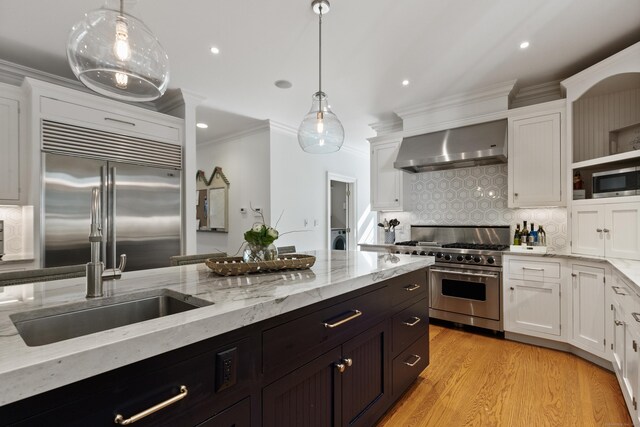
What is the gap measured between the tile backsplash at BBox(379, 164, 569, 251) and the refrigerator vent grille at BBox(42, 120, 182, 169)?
3.03 metres

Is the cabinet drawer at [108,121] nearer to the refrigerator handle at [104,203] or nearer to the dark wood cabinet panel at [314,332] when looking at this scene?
the refrigerator handle at [104,203]

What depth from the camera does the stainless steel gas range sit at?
317cm

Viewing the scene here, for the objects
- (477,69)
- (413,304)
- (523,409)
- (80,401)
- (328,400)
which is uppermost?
(477,69)

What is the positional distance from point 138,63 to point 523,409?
116 inches

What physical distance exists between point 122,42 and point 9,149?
2271mm

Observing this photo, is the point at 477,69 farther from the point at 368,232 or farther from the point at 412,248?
the point at 368,232

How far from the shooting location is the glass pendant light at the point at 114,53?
1318mm

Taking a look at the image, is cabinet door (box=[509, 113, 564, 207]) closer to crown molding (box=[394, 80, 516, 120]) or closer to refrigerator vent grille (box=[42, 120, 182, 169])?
crown molding (box=[394, 80, 516, 120])

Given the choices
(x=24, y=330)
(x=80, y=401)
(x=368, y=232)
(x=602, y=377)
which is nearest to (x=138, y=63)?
(x=24, y=330)

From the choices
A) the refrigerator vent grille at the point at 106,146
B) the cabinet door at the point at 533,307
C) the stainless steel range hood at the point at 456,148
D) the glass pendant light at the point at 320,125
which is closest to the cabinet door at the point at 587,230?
the cabinet door at the point at 533,307

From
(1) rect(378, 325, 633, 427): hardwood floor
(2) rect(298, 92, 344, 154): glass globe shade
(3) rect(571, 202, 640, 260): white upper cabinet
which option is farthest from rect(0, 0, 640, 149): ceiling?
(1) rect(378, 325, 633, 427): hardwood floor

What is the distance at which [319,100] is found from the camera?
2.27m

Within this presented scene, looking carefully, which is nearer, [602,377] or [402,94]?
[602,377]

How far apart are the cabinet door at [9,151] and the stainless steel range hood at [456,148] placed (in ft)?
12.5
